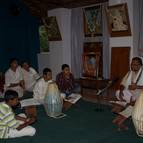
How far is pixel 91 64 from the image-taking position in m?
6.02

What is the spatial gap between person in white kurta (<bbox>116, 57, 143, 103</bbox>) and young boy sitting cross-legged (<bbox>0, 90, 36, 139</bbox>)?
73.5 inches

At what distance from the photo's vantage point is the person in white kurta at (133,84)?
4281 millimetres

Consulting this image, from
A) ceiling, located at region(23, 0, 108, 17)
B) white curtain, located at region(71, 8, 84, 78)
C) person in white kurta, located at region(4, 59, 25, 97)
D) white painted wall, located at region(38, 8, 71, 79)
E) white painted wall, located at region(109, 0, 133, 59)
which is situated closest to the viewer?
white painted wall, located at region(109, 0, 133, 59)

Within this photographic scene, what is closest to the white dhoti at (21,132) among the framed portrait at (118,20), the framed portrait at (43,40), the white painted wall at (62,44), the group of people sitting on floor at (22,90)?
the group of people sitting on floor at (22,90)

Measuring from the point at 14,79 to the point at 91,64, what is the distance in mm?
1808

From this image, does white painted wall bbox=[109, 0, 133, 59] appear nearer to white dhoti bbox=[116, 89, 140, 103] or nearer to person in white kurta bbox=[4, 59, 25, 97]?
white dhoti bbox=[116, 89, 140, 103]

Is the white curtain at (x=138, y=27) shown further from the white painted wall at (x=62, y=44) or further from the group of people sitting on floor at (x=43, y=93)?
the white painted wall at (x=62, y=44)

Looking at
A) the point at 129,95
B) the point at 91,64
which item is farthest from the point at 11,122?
the point at 91,64

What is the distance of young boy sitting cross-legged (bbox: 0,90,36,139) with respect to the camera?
2.81 m

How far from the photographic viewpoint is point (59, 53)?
22.8 feet

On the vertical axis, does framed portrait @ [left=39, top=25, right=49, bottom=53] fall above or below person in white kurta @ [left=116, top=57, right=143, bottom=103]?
above

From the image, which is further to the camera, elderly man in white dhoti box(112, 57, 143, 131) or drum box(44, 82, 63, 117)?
elderly man in white dhoti box(112, 57, 143, 131)

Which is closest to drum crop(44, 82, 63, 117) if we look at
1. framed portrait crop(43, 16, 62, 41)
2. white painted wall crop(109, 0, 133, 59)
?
white painted wall crop(109, 0, 133, 59)

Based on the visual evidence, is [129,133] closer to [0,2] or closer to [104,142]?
[104,142]
